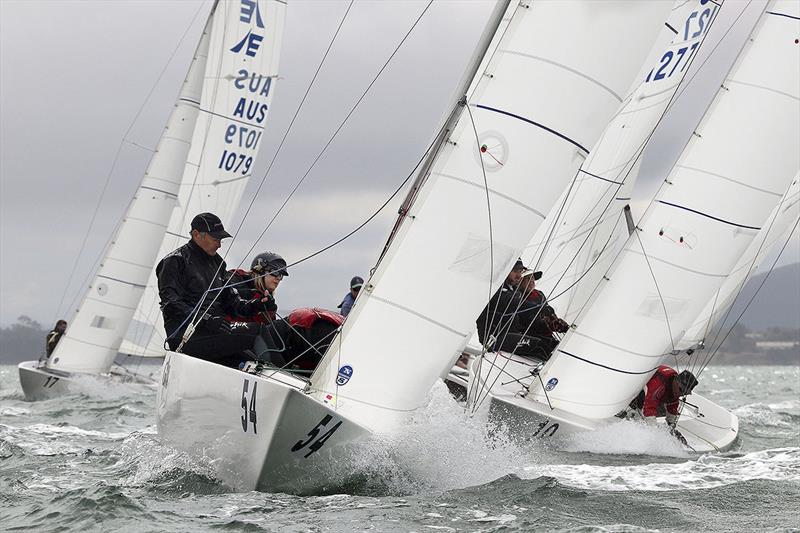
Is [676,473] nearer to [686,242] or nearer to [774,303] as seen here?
[686,242]

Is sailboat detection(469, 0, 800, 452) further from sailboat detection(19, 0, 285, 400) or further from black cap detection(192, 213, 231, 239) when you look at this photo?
sailboat detection(19, 0, 285, 400)

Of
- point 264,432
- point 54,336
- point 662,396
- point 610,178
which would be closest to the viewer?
point 264,432

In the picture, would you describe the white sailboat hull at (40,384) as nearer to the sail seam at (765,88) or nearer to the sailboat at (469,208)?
the sailboat at (469,208)

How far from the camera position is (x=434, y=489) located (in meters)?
5.88

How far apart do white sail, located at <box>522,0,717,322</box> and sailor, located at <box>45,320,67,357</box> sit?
7762 millimetres

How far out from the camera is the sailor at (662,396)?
33.1ft

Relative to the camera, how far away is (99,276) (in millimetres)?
15742

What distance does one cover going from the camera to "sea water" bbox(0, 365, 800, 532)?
499 cm

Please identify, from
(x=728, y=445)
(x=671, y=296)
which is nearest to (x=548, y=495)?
(x=671, y=296)

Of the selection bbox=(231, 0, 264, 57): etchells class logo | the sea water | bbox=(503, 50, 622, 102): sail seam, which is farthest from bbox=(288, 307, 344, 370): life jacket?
bbox=(231, 0, 264, 57): etchells class logo

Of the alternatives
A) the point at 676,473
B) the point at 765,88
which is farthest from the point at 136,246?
the point at 676,473

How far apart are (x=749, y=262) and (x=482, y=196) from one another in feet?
23.5

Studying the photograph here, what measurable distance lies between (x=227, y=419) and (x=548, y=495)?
5.77ft

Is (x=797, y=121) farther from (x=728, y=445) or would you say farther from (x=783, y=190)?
(x=728, y=445)
